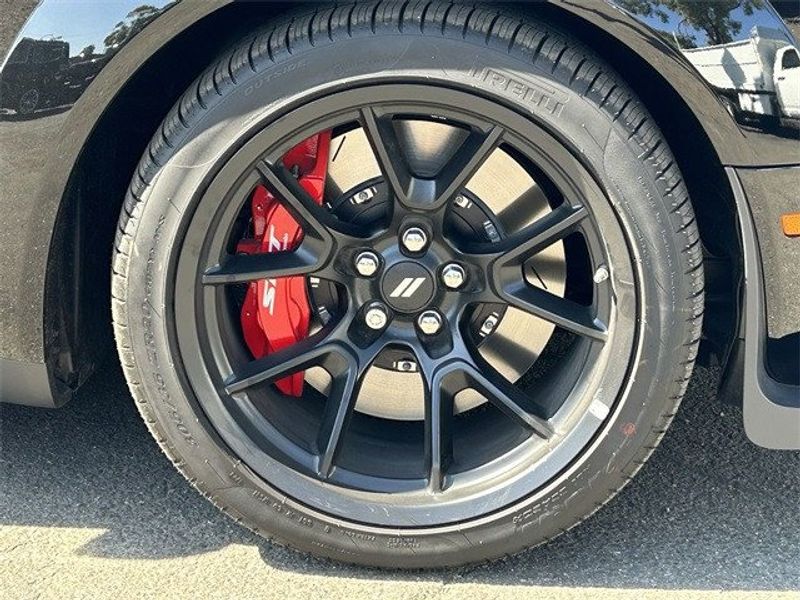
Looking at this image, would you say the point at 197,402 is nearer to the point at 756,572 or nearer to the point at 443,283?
the point at 443,283

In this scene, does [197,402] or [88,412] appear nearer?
[197,402]

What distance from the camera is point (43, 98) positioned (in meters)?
1.83

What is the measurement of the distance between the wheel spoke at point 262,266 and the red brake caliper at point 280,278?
0.32 ft

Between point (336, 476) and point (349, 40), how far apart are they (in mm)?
888

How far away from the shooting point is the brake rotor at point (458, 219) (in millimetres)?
2039

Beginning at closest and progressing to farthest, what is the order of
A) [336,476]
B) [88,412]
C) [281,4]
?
[281,4] < [336,476] < [88,412]

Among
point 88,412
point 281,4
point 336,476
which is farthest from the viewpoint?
point 88,412

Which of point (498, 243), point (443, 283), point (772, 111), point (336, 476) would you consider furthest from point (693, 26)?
point (336, 476)

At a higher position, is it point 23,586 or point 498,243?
point 498,243

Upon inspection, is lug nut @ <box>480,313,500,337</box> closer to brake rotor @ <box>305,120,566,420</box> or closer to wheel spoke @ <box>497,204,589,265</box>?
brake rotor @ <box>305,120,566,420</box>

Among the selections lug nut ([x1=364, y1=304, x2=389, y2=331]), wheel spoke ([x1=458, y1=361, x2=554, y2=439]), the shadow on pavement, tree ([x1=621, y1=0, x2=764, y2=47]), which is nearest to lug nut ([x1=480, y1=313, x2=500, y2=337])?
wheel spoke ([x1=458, y1=361, x2=554, y2=439])

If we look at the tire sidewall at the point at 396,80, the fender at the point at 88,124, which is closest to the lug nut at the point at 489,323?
the tire sidewall at the point at 396,80

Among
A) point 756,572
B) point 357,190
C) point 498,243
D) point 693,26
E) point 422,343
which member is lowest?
point 756,572

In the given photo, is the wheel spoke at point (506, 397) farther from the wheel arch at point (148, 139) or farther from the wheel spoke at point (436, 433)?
the wheel arch at point (148, 139)
